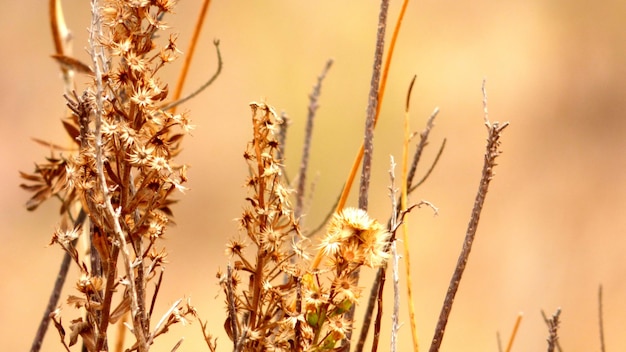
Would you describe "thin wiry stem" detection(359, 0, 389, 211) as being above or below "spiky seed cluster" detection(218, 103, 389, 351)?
above

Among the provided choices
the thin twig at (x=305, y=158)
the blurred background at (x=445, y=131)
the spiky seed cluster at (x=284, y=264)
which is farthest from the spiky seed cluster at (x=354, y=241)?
the blurred background at (x=445, y=131)

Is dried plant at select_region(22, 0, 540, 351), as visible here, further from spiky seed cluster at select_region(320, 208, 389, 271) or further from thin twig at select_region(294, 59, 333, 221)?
thin twig at select_region(294, 59, 333, 221)

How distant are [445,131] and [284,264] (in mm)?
1030

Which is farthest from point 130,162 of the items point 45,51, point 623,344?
point 45,51

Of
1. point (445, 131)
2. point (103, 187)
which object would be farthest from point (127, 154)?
point (445, 131)

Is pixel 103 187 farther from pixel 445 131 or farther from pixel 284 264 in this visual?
pixel 445 131

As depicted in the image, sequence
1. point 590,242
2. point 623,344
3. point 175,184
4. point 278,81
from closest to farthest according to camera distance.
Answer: point 175,184 → point 623,344 → point 590,242 → point 278,81

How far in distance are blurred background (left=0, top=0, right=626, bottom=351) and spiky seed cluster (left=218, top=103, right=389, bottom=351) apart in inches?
36.2

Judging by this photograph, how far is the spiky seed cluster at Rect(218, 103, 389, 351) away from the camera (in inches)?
8.8

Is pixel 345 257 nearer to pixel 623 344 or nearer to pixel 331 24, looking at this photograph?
pixel 623 344

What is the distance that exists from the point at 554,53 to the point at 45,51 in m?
0.94

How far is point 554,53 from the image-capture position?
123 cm

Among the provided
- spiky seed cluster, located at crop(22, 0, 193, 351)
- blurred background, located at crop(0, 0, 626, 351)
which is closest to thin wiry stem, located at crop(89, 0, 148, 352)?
spiky seed cluster, located at crop(22, 0, 193, 351)

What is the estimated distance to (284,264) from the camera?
0.78 ft
